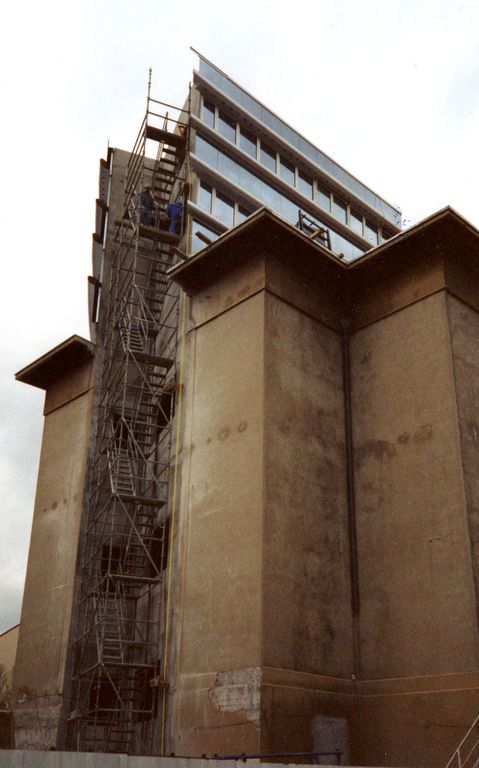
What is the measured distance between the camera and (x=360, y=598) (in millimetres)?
18906

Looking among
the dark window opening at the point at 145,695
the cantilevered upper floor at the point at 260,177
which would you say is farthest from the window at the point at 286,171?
the dark window opening at the point at 145,695

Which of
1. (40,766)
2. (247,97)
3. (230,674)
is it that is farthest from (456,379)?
(247,97)

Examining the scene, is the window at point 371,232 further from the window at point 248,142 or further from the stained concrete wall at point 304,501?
the stained concrete wall at point 304,501

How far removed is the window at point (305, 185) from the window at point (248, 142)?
295 centimetres

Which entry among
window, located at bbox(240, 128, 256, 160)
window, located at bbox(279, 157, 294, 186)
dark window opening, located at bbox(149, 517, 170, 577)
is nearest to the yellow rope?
dark window opening, located at bbox(149, 517, 170, 577)

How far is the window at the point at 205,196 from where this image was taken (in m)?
27.2

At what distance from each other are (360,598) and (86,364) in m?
13.0

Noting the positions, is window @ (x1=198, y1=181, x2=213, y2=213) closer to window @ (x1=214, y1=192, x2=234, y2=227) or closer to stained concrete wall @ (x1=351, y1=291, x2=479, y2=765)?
window @ (x1=214, y1=192, x2=234, y2=227)

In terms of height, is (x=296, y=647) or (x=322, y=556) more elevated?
(x=322, y=556)

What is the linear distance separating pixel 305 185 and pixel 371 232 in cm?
501

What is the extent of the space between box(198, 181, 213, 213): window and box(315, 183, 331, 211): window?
7864 mm

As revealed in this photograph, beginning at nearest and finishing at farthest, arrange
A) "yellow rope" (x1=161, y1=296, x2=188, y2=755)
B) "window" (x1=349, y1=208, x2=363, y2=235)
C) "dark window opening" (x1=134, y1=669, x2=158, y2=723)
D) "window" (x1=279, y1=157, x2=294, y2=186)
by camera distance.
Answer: "yellow rope" (x1=161, y1=296, x2=188, y2=755) → "dark window opening" (x1=134, y1=669, x2=158, y2=723) → "window" (x1=279, y1=157, x2=294, y2=186) → "window" (x1=349, y1=208, x2=363, y2=235)

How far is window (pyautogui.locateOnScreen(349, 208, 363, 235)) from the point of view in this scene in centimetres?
3644

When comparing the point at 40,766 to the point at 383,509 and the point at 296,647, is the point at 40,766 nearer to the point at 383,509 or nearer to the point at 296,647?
the point at 296,647
